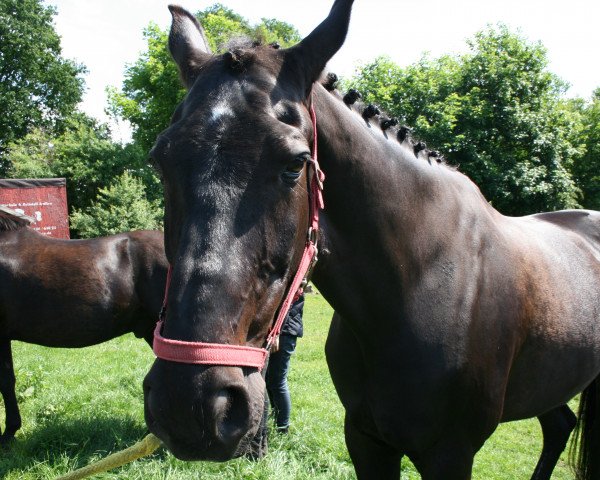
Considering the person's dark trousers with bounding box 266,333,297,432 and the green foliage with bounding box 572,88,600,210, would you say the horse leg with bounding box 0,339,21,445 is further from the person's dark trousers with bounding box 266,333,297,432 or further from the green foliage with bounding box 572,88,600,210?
the green foliage with bounding box 572,88,600,210

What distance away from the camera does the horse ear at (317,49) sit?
5.13ft

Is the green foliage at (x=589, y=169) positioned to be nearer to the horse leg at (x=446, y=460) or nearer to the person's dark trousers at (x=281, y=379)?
the person's dark trousers at (x=281, y=379)

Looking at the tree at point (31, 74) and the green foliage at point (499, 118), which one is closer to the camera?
the green foliage at point (499, 118)

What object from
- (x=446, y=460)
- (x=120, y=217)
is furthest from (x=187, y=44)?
(x=120, y=217)

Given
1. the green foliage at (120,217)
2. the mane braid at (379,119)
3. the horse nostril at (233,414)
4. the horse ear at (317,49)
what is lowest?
the horse nostril at (233,414)

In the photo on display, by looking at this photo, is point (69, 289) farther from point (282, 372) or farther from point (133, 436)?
point (282, 372)

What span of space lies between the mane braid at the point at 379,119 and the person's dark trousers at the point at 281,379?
2.69 meters

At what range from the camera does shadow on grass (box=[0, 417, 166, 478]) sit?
13.2 ft

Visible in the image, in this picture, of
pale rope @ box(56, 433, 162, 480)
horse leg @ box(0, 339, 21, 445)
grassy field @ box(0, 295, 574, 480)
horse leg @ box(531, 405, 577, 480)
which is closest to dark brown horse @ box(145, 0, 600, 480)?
pale rope @ box(56, 433, 162, 480)

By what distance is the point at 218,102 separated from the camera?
4.60 feet

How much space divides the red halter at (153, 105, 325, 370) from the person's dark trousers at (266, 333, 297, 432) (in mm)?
2968

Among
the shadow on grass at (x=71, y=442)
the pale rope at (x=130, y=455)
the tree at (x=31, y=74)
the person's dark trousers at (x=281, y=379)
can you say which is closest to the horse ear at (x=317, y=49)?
the pale rope at (x=130, y=455)

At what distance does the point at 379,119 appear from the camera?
205 cm

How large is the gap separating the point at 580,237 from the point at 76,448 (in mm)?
4417
